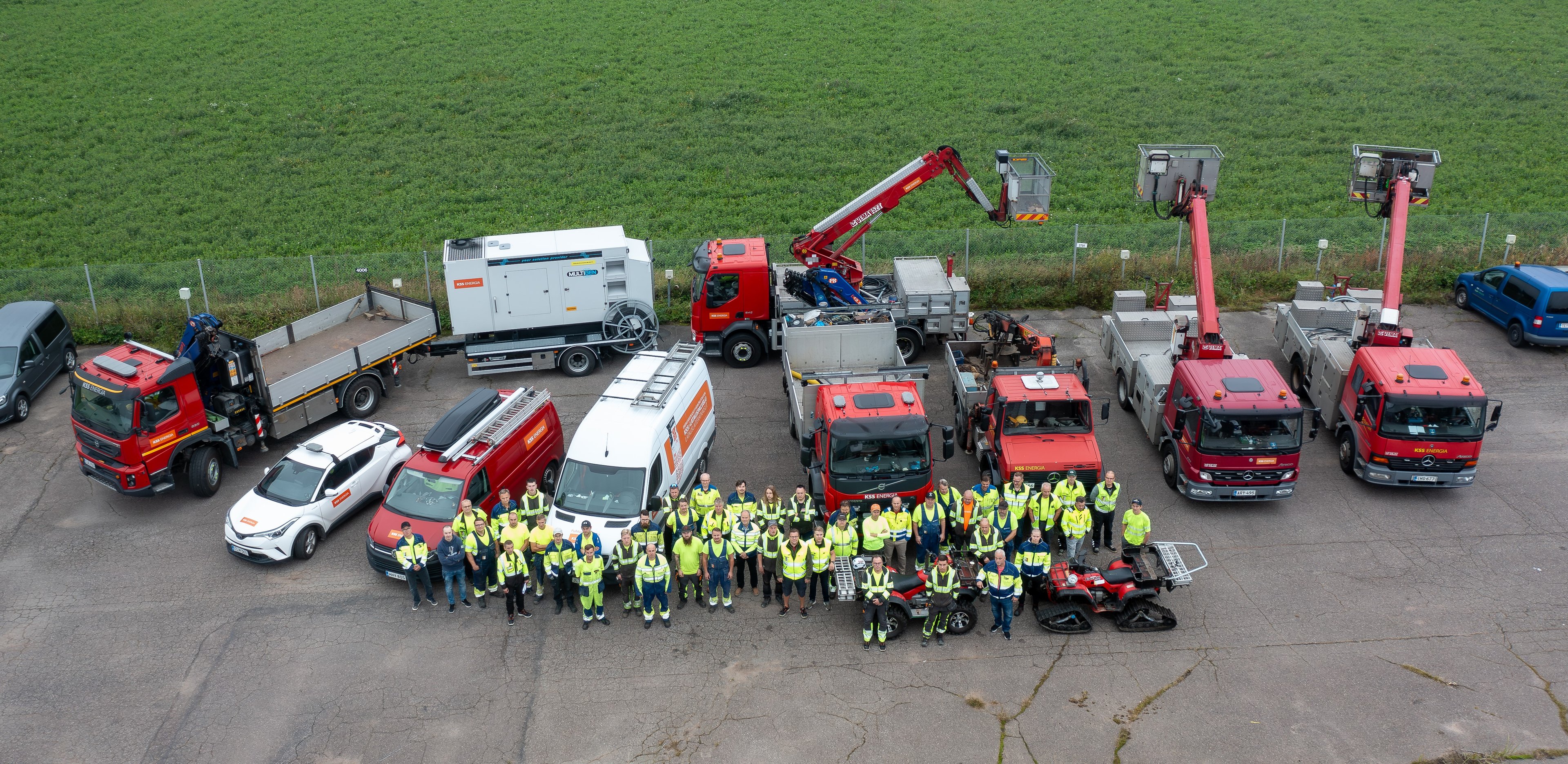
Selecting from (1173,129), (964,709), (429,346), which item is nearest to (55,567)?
(429,346)

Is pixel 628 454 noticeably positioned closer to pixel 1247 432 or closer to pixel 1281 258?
pixel 1247 432

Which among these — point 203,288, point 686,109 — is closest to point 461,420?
point 203,288

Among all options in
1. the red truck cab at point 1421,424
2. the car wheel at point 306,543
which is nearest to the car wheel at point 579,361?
the car wheel at point 306,543

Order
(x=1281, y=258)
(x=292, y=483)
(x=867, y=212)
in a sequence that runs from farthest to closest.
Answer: (x=1281, y=258) → (x=867, y=212) → (x=292, y=483)

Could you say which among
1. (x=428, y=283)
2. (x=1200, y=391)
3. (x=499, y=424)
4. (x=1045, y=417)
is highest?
(x=428, y=283)

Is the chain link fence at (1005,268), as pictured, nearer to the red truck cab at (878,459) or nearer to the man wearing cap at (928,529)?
the red truck cab at (878,459)

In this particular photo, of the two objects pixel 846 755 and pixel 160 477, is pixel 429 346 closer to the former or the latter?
pixel 160 477

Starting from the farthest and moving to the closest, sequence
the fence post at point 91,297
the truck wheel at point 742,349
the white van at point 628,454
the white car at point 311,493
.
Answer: the fence post at point 91,297 < the truck wheel at point 742,349 < the white car at point 311,493 < the white van at point 628,454
